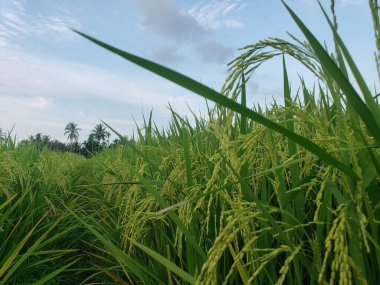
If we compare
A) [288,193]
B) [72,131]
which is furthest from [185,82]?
[72,131]

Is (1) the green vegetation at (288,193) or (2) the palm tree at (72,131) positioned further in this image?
(2) the palm tree at (72,131)

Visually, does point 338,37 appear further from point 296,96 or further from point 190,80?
point 296,96

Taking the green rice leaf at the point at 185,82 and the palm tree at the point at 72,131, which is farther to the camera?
the palm tree at the point at 72,131

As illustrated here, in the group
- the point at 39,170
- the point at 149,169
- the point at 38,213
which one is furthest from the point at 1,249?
the point at 39,170

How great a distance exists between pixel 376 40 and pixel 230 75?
12.1 inches

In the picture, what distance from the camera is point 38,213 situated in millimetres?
3334

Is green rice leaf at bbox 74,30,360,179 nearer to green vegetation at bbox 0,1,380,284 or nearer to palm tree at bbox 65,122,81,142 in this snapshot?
green vegetation at bbox 0,1,380,284

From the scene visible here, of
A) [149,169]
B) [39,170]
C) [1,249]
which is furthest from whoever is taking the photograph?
[39,170]

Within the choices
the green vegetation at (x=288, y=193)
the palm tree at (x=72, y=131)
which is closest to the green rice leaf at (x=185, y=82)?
the green vegetation at (x=288, y=193)

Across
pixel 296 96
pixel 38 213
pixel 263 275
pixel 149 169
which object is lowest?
pixel 263 275

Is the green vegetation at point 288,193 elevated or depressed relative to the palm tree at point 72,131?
depressed

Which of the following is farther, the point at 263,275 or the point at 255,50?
the point at 263,275

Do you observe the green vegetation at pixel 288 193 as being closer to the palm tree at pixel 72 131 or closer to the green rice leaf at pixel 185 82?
the green rice leaf at pixel 185 82

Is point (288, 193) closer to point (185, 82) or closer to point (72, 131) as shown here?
point (185, 82)
